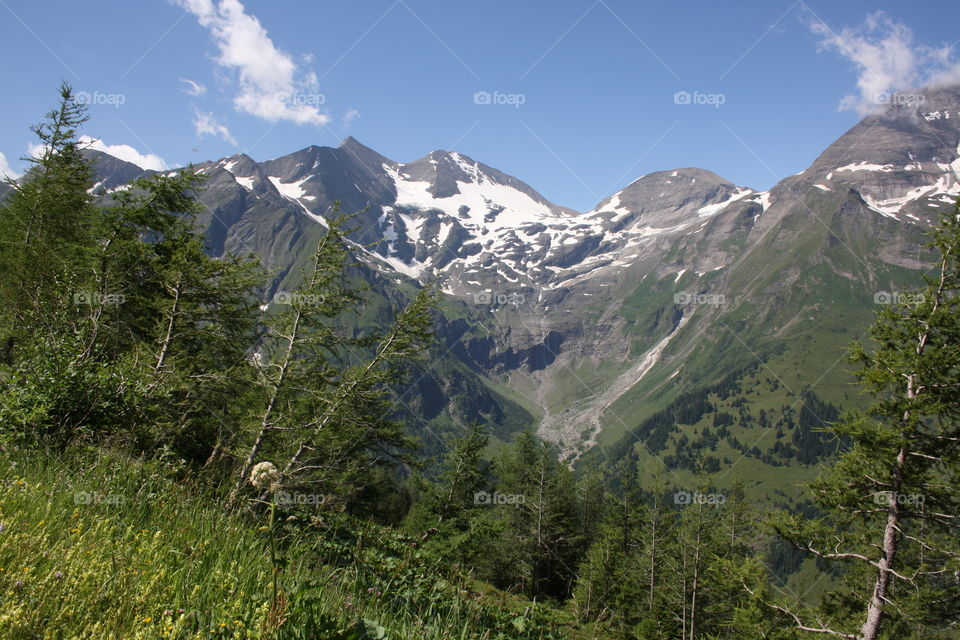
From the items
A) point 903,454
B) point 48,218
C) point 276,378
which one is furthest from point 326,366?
point 903,454

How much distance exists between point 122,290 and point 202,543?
17.5 meters

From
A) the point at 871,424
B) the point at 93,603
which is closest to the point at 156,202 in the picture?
the point at 93,603

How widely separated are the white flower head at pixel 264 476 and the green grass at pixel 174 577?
257mm

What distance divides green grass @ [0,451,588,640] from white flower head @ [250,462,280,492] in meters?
0.26

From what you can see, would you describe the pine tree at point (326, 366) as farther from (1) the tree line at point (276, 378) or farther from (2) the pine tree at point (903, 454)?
(2) the pine tree at point (903, 454)

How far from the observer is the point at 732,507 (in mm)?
38500

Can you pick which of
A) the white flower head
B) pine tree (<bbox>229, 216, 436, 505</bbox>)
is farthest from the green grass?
pine tree (<bbox>229, 216, 436, 505</bbox>)

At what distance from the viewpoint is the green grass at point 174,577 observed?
2.50 meters

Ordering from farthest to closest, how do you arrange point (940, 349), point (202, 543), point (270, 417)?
point (270, 417) → point (940, 349) → point (202, 543)

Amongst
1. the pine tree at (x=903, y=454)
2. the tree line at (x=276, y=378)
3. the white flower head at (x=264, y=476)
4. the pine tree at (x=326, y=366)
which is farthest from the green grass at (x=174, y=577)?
the pine tree at (x=903, y=454)

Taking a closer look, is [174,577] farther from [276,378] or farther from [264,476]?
[276,378]

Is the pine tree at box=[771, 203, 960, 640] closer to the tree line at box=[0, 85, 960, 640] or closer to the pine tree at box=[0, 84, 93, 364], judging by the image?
the tree line at box=[0, 85, 960, 640]

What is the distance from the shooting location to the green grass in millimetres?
2502

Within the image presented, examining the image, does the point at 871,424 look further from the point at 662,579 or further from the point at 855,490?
the point at 662,579
